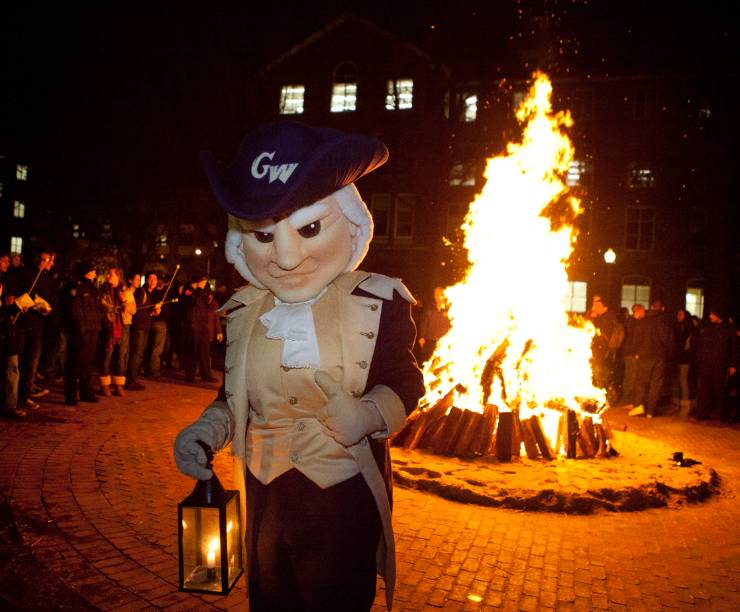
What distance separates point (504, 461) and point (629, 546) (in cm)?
215

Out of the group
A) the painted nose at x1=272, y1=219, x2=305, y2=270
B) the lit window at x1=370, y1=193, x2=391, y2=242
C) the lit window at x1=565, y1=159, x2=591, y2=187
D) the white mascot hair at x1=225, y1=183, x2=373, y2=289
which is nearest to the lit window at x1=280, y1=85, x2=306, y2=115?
the lit window at x1=370, y1=193, x2=391, y2=242

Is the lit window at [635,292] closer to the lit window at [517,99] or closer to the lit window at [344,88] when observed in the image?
the lit window at [517,99]

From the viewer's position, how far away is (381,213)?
28.5m

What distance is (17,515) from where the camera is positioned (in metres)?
4.76

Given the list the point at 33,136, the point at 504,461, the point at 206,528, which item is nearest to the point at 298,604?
the point at 206,528

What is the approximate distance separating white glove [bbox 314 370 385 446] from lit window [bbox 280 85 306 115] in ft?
93.5

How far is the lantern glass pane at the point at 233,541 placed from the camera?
7.53 ft

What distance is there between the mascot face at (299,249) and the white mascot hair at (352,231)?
4cm

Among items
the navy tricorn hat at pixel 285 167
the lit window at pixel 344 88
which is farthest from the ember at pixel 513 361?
the lit window at pixel 344 88

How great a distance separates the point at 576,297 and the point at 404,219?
852 centimetres

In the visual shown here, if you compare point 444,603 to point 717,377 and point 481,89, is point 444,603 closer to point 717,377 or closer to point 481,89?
point 717,377

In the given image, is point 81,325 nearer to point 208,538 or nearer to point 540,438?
point 540,438

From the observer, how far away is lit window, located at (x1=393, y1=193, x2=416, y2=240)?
28.1m

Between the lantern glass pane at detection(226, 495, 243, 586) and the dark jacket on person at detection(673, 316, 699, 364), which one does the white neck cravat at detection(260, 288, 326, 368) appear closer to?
the lantern glass pane at detection(226, 495, 243, 586)
